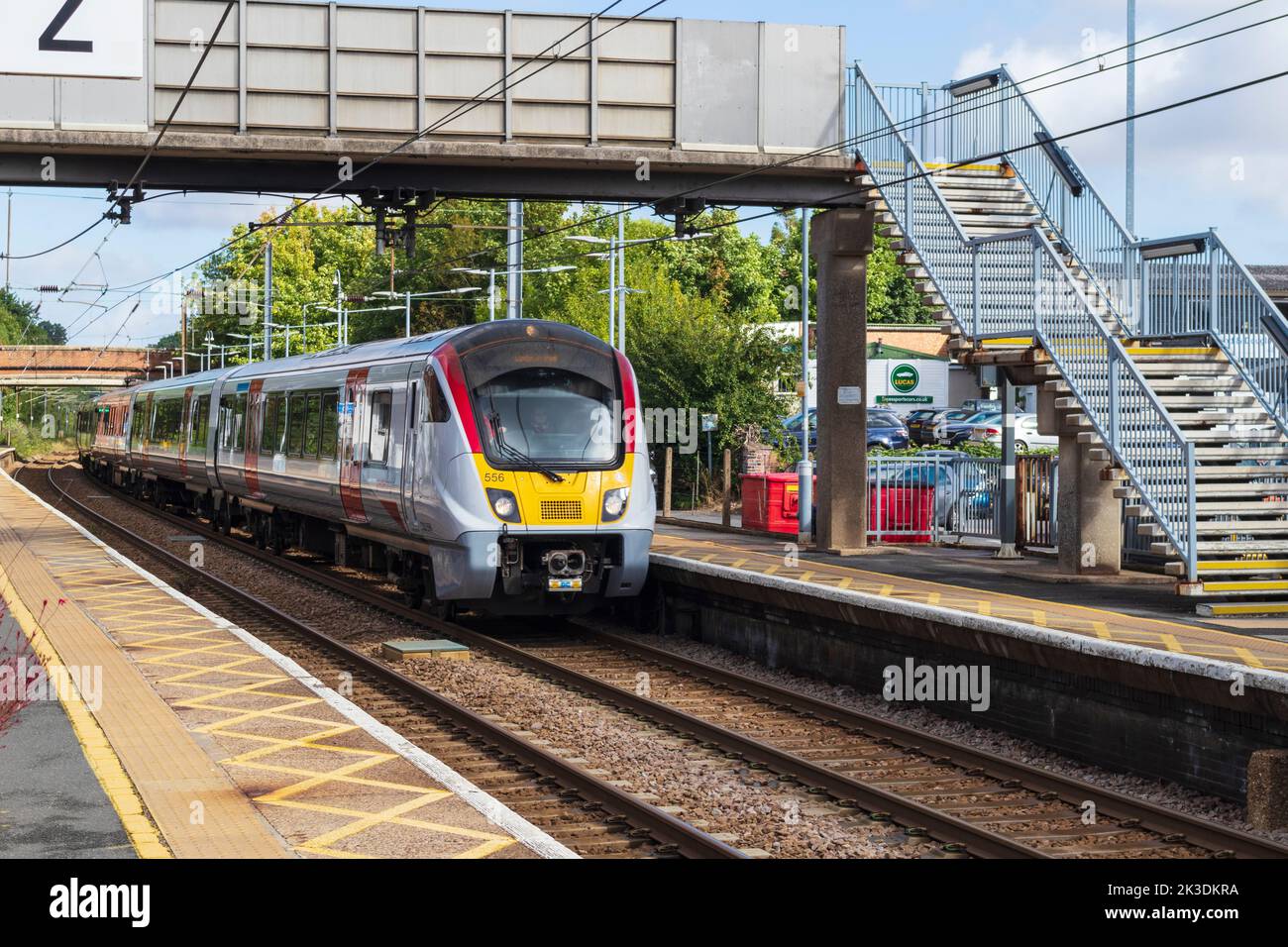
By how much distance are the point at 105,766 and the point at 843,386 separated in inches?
583

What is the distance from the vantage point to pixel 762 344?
131ft

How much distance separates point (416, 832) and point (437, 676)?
6.89 m

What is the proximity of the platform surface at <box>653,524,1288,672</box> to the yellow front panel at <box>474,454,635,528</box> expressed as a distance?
2019 millimetres

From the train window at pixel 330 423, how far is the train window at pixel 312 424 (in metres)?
0.32

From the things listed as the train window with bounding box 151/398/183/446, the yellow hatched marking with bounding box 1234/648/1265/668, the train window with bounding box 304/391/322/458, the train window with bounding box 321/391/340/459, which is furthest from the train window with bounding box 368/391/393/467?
the train window with bounding box 151/398/183/446

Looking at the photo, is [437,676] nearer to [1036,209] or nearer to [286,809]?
[286,809]

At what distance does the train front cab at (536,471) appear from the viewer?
51.8 feet

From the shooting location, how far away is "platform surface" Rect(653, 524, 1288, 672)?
11.8 m

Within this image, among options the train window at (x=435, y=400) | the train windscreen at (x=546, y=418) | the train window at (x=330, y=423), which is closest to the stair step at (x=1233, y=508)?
the train windscreen at (x=546, y=418)

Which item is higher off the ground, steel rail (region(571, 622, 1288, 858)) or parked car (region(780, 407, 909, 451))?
parked car (region(780, 407, 909, 451))

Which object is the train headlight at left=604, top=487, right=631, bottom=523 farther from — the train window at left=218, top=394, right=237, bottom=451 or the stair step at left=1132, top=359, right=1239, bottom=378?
the train window at left=218, top=394, right=237, bottom=451

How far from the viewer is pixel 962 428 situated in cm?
4475

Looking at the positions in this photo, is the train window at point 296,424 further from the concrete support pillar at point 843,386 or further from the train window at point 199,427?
the train window at point 199,427

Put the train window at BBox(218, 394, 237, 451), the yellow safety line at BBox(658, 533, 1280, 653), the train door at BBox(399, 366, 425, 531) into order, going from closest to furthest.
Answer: the yellow safety line at BBox(658, 533, 1280, 653) → the train door at BBox(399, 366, 425, 531) → the train window at BBox(218, 394, 237, 451)
